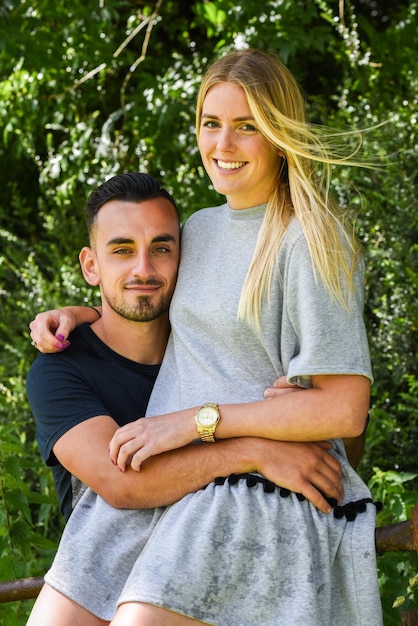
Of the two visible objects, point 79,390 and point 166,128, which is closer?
point 79,390

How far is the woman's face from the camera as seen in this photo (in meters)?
2.41

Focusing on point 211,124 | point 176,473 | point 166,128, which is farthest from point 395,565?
point 166,128

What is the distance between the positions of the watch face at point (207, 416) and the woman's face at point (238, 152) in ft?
1.85

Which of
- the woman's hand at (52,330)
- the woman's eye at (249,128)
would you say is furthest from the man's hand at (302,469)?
the woman's eye at (249,128)

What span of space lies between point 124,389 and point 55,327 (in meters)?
0.28

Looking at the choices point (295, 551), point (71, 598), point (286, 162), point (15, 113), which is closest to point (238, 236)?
point (286, 162)

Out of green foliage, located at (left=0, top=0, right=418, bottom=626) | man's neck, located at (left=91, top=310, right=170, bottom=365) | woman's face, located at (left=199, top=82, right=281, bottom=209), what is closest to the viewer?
woman's face, located at (left=199, top=82, right=281, bottom=209)

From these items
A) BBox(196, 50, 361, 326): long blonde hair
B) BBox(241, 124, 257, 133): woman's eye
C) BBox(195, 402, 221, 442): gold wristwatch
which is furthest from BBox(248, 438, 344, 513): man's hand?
BBox(241, 124, 257, 133): woman's eye

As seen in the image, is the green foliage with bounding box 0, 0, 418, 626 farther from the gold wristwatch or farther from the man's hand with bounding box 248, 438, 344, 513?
the gold wristwatch

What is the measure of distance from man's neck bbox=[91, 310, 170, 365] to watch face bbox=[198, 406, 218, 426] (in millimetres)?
502

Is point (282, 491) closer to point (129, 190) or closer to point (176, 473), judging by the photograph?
point (176, 473)

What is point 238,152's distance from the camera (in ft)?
7.93

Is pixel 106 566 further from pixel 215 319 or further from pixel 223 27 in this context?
pixel 223 27

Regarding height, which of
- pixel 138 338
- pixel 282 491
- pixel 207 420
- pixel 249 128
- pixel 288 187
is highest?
pixel 249 128
